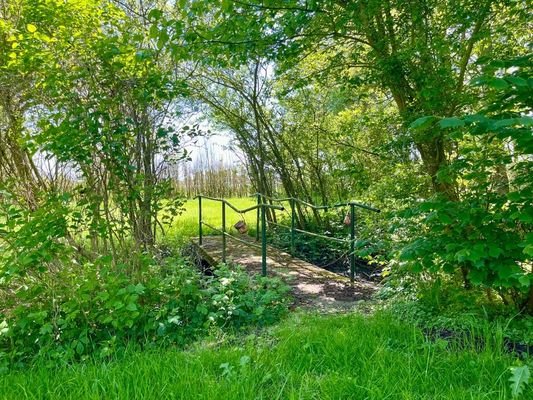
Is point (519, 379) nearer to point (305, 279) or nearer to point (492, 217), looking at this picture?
Answer: point (492, 217)

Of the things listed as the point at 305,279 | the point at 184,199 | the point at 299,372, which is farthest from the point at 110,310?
the point at 305,279

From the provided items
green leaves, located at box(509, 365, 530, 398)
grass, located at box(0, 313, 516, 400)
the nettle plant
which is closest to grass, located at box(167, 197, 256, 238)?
grass, located at box(0, 313, 516, 400)

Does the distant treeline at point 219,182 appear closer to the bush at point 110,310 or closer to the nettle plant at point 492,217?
the bush at point 110,310

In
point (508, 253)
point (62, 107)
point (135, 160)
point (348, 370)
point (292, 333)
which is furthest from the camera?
point (135, 160)

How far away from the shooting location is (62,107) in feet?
8.80

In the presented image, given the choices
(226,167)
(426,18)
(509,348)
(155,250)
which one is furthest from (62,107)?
(226,167)

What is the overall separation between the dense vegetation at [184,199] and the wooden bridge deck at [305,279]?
0.33m

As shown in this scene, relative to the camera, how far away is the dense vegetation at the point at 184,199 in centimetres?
186

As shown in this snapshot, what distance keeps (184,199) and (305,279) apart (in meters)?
1.45

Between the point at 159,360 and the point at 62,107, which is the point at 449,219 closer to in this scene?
the point at 159,360

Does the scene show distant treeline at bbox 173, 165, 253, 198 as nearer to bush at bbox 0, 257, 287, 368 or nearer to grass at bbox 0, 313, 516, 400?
bush at bbox 0, 257, 287, 368

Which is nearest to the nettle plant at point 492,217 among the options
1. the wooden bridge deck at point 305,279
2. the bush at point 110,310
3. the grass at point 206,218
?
the wooden bridge deck at point 305,279

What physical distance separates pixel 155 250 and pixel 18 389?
1.42m

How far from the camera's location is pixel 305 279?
388 centimetres
